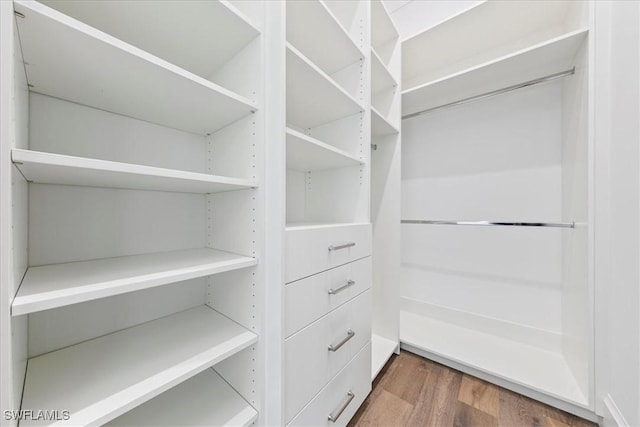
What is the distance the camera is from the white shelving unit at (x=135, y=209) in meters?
0.48

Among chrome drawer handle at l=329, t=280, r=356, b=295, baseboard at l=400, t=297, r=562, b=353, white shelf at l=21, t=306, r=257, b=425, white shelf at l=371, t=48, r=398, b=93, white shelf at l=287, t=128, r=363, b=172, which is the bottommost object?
baseboard at l=400, t=297, r=562, b=353

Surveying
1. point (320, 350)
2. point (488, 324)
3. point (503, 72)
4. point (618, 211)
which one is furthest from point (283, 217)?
point (488, 324)

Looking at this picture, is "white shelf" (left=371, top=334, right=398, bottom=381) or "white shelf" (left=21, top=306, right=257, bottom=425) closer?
"white shelf" (left=21, top=306, right=257, bottom=425)

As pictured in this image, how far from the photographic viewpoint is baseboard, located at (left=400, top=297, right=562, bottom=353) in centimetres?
145

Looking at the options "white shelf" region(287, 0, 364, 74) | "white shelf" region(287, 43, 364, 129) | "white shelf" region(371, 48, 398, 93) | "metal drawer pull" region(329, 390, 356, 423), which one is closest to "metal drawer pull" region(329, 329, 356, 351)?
"metal drawer pull" region(329, 390, 356, 423)

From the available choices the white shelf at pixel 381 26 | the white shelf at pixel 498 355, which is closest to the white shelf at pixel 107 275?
the white shelf at pixel 498 355

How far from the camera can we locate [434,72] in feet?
6.06

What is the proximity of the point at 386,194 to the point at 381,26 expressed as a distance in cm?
103

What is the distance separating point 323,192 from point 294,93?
0.51 metres

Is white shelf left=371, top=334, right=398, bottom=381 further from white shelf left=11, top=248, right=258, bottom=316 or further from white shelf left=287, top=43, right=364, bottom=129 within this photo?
white shelf left=287, top=43, right=364, bottom=129

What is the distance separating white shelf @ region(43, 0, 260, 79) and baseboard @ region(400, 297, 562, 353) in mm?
2053

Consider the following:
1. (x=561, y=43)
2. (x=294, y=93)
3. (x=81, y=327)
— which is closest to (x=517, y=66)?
(x=561, y=43)

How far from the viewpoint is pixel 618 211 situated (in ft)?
3.01

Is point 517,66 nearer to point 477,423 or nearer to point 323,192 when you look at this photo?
point 323,192
